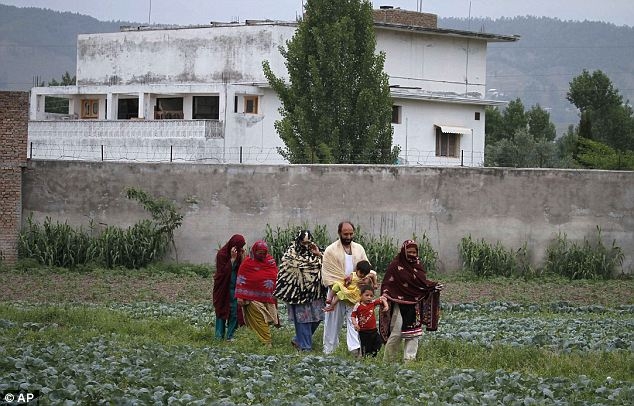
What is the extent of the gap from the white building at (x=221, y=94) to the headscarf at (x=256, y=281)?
28903mm

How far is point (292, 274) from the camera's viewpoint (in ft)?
58.9

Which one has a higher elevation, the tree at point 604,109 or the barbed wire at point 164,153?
the tree at point 604,109

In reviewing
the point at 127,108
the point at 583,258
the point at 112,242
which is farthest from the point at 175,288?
the point at 127,108

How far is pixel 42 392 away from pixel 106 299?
41.1 feet

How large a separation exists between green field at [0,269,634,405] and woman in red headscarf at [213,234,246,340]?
0.82 feet

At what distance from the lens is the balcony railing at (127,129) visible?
157 ft

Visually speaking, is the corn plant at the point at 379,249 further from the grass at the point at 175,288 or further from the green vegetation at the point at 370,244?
the grass at the point at 175,288

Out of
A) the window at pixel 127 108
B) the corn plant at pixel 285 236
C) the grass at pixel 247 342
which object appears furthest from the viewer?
the window at pixel 127 108

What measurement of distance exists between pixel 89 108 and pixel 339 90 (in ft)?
60.5

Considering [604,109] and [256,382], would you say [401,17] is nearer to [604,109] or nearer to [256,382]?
[604,109]

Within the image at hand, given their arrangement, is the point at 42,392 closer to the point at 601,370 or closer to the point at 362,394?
the point at 362,394

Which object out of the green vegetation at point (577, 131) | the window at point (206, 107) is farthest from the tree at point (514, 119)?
the window at point (206, 107)

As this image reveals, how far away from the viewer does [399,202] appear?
2980 centimetres

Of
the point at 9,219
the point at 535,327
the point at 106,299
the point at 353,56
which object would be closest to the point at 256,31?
the point at 353,56
